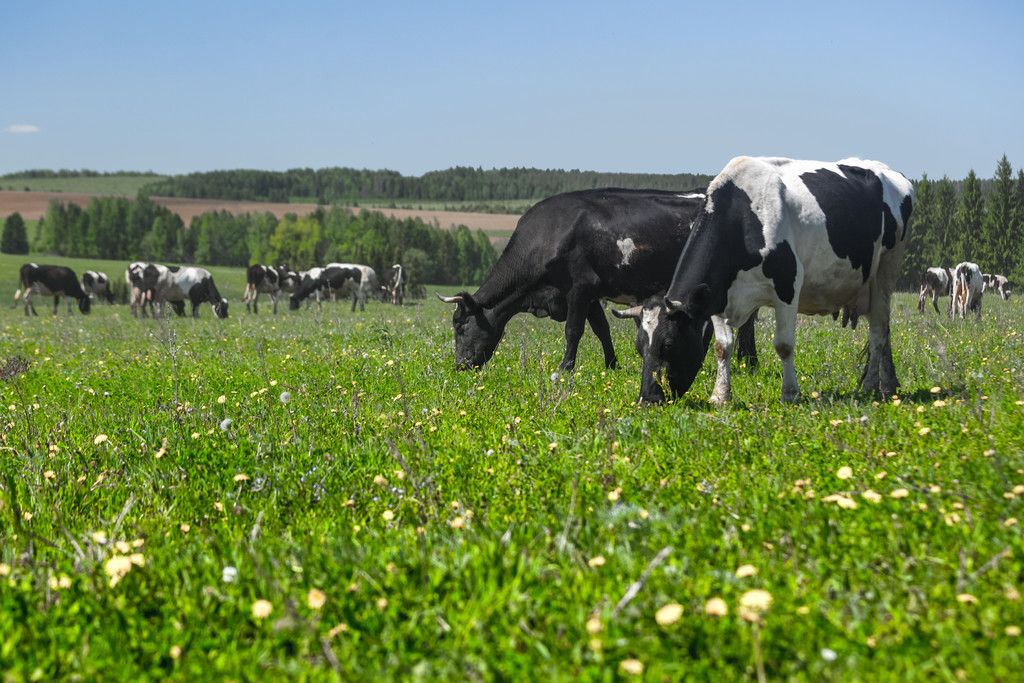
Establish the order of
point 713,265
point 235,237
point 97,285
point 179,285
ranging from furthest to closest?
point 235,237
point 97,285
point 179,285
point 713,265

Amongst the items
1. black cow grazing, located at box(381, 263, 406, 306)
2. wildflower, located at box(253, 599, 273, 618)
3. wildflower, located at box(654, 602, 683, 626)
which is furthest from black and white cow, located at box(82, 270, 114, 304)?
wildflower, located at box(654, 602, 683, 626)

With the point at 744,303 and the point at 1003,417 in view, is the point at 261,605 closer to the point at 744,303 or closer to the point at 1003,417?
the point at 1003,417

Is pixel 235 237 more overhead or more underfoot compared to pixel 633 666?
more overhead

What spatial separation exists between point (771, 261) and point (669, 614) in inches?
213

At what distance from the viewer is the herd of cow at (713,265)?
679cm

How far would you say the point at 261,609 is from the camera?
2.35 metres

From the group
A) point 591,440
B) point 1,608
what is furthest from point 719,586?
point 1,608

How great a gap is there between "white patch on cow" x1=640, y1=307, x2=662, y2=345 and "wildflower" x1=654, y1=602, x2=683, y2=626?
14.9ft

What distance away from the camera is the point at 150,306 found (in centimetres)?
3506

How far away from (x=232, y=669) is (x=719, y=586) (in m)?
1.68

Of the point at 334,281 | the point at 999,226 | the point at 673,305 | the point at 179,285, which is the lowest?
the point at 179,285

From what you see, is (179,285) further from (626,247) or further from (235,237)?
(235,237)

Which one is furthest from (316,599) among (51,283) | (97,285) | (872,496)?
(97,285)

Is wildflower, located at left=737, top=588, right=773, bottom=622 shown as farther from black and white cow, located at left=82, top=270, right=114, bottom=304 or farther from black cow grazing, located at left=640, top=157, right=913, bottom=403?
black and white cow, located at left=82, top=270, right=114, bottom=304
